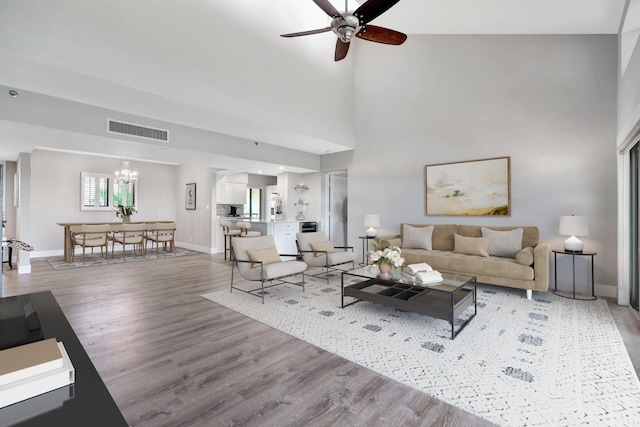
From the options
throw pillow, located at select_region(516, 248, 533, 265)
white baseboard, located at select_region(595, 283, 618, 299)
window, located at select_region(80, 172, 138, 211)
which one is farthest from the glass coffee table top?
→ window, located at select_region(80, 172, 138, 211)

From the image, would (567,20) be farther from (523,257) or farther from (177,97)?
(177,97)

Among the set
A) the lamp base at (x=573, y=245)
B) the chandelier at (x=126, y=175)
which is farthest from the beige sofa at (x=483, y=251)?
the chandelier at (x=126, y=175)

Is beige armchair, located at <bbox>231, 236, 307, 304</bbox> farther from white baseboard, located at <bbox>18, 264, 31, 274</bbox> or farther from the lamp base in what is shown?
white baseboard, located at <bbox>18, 264, 31, 274</bbox>

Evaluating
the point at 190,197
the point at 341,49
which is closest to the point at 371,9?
the point at 341,49

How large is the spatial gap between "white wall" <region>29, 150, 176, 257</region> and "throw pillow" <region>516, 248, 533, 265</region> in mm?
9928

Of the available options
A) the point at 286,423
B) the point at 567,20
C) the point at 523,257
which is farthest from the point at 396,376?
the point at 567,20

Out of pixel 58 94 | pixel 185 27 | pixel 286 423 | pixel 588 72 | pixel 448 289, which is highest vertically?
pixel 185 27

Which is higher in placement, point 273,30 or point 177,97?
point 273,30

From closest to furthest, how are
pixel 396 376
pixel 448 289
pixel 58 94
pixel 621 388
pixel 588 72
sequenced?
pixel 621 388 < pixel 396 376 < pixel 448 289 < pixel 58 94 < pixel 588 72

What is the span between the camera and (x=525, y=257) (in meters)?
4.18

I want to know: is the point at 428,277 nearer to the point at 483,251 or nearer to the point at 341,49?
the point at 483,251

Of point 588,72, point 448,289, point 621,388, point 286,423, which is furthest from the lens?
point 588,72

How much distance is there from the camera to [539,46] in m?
4.78

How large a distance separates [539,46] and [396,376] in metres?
5.32
